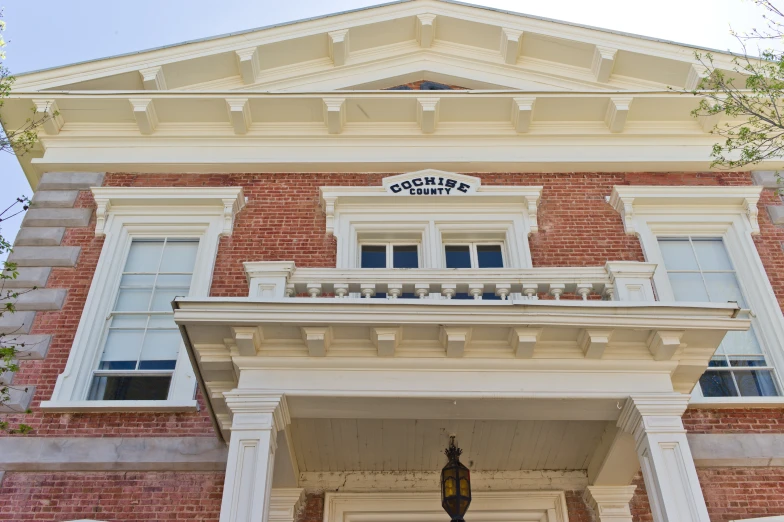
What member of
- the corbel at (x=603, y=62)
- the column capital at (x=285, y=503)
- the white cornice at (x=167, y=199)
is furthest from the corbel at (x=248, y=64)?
the column capital at (x=285, y=503)

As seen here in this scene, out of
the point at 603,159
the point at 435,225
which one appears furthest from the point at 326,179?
the point at 603,159

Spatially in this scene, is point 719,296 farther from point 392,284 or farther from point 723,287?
point 392,284

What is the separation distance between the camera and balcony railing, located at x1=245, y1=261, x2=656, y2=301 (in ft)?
24.9

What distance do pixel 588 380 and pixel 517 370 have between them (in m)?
0.66

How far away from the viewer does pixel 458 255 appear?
11016 mm

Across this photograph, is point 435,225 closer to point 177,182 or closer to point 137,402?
point 177,182

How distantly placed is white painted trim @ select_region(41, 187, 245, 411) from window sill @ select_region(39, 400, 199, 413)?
0.55m

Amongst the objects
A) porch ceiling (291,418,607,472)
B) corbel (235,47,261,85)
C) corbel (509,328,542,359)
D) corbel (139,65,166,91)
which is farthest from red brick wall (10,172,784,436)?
corbel (509,328,542,359)

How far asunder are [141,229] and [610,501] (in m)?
7.28

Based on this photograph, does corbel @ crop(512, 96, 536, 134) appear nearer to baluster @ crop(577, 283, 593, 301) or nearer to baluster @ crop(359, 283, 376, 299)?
baluster @ crop(577, 283, 593, 301)

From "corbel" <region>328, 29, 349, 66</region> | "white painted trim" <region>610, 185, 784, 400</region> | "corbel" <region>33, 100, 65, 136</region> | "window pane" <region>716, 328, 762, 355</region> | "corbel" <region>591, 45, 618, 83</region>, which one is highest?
"corbel" <region>328, 29, 349, 66</region>

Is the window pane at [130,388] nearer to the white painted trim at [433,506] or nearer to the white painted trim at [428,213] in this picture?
the white painted trim at [433,506]

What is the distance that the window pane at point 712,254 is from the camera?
10.8 metres

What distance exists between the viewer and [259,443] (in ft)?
21.5
